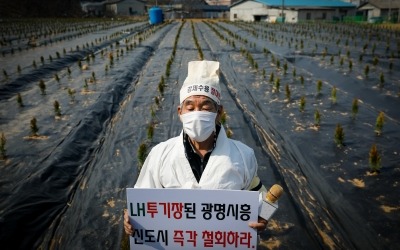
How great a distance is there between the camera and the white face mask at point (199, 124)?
1.88 metres

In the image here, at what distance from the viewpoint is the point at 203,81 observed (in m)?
1.94

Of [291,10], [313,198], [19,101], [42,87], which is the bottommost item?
[313,198]

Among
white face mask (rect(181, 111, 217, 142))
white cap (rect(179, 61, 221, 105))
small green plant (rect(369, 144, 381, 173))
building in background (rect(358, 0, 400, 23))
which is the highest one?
building in background (rect(358, 0, 400, 23))

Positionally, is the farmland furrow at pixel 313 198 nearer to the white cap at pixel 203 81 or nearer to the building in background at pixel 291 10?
the white cap at pixel 203 81

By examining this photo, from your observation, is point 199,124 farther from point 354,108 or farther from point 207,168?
point 354,108

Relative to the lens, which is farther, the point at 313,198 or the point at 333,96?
the point at 333,96

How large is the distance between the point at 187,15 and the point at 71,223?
6436cm

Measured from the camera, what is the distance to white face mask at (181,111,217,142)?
188 cm

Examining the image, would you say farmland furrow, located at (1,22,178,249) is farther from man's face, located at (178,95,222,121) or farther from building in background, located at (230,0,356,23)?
building in background, located at (230,0,356,23)

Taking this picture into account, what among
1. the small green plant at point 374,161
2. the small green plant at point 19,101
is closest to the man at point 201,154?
the small green plant at point 374,161

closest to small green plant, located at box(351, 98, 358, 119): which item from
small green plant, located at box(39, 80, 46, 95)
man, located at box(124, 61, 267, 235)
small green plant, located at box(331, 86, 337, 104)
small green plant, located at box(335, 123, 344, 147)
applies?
small green plant, located at box(331, 86, 337, 104)

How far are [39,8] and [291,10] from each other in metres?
40.7

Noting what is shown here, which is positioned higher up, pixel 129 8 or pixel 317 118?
pixel 129 8

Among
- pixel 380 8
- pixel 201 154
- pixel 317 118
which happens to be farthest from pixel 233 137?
pixel 380 8
